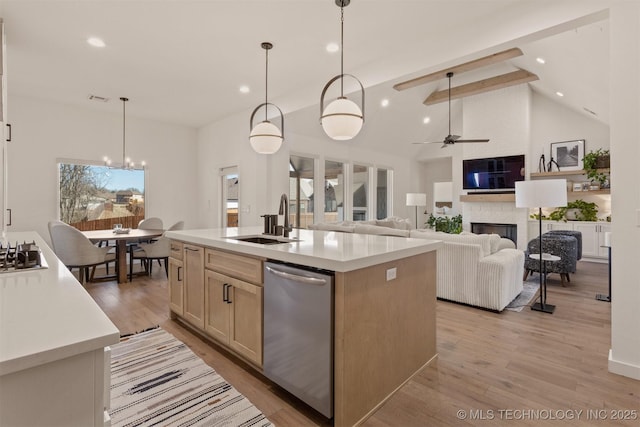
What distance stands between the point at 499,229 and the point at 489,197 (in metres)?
0.80

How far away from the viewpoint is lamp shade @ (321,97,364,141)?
2.49 metres

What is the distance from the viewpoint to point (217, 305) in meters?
2.51

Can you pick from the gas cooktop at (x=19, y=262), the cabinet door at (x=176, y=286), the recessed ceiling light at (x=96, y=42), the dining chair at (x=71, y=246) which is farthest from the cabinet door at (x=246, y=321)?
the dining chair at (x=71, y=246)

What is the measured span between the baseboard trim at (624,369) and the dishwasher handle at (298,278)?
2180mm

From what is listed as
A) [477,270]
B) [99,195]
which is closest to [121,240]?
[99,195]

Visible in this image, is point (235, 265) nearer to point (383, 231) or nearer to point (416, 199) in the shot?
point (383, 231)

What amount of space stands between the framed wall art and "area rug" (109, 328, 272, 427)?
7716 mm

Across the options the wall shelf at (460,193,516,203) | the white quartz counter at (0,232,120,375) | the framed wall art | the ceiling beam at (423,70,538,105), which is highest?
the ceiling beam at (423,70,538,105)

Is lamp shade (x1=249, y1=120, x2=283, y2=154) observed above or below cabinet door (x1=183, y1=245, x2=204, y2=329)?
above

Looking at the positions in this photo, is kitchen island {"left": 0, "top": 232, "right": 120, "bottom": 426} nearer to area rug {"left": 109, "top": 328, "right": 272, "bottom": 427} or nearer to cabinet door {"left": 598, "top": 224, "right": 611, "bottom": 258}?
area rug {"left": 109, "top": 328, "right": 272, "bottom": 427}

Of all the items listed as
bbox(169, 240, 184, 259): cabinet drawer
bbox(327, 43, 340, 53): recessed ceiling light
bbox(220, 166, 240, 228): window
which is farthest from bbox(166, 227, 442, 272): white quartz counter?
bbox(220, 166, 240, 228): window

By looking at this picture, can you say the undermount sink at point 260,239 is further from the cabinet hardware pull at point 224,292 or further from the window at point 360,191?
the window at point 360,191

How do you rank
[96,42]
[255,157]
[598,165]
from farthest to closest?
[598,165] → [255,157] → [96,42]

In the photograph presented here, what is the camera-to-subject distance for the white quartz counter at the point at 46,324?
0.65m
